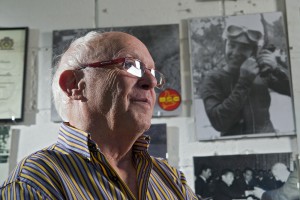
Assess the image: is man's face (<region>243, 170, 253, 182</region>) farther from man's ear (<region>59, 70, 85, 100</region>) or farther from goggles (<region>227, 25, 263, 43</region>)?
man's ear (<region>59, 70, 85, 100</region>)

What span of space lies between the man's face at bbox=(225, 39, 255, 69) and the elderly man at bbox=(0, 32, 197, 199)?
2.04 feet


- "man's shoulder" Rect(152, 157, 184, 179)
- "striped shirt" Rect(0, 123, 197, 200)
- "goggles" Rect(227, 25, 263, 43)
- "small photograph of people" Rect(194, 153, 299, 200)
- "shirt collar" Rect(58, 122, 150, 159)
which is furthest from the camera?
"goggles" Rect(227, 25, 263, 43)

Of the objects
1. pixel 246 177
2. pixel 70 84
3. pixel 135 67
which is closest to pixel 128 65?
pixel 135 67

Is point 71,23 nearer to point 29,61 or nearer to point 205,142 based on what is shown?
point 29,61

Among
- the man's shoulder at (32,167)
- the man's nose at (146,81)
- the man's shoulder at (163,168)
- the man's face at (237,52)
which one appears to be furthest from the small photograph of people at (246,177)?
the man's shoulder at (32,167)

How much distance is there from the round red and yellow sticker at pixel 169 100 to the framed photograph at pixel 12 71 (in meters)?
0.49

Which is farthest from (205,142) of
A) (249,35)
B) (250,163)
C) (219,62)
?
(249,35)

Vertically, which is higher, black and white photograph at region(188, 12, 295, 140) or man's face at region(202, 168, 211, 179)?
black and white photograph at region(188, 12, 295, 140)

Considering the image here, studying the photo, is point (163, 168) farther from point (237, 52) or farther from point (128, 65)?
point (237, 52)

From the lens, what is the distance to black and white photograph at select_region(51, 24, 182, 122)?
1.38 meters

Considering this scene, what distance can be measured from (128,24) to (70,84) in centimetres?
73

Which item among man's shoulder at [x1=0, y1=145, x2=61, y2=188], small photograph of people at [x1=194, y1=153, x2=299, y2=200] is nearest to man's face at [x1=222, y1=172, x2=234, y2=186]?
small photograph of people at [x1=194, y1=153, x2=299, y2=200]

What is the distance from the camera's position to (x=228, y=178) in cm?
131

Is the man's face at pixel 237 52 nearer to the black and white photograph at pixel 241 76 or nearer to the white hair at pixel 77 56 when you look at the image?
the black and white photograph at pixel 241 76
